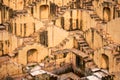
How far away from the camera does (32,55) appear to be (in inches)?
1091

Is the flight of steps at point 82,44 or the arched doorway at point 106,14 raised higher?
the arched doorway at point 106,14

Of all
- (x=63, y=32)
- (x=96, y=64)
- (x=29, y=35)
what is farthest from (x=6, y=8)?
(x=96, y=64)

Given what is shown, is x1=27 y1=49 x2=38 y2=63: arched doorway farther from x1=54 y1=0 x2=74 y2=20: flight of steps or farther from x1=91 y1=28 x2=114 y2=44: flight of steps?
x1=91 y1=28 x2=114 y2=44: flight of steps

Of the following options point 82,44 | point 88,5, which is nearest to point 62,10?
point 88,5

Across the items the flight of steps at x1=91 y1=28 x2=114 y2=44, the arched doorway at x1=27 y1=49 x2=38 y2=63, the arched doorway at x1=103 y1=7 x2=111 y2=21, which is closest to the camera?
the flight of steps at x1=91 y1=28 x2=114 y2=44

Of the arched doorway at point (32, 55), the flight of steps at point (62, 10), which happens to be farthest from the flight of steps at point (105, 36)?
the arched doorway at point (32, 55)

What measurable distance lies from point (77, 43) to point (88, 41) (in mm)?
1114

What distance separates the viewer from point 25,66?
26234 mm

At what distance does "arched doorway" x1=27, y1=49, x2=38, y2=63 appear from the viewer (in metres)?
27.4

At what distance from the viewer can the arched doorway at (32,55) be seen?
27403 mm

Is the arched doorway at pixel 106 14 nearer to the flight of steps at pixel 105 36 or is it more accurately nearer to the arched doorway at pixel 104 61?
the flight of steps at pixel 105 36

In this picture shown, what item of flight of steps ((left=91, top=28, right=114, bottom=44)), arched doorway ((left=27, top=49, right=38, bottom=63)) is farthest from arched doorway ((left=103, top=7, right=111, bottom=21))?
arched doorway ((left=27, top=49, right=38, bottom=63))

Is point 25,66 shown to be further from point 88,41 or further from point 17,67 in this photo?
point 88,41

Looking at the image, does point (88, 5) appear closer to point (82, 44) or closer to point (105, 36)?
point (82, 44)
